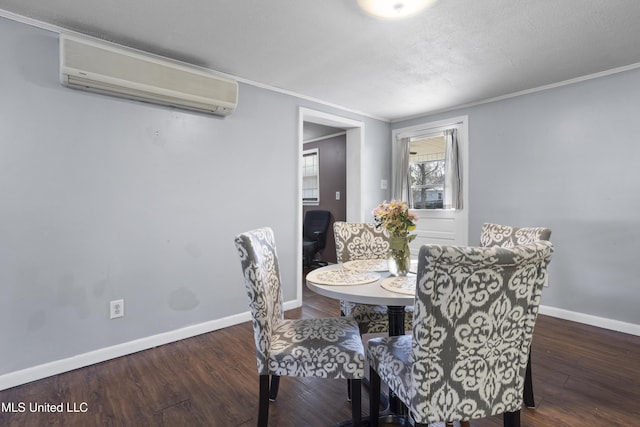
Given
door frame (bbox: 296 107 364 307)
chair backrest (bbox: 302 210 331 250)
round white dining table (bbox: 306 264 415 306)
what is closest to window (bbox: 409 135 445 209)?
door frame (bbox: 296 107 364 307)

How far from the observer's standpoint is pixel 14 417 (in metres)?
1.67

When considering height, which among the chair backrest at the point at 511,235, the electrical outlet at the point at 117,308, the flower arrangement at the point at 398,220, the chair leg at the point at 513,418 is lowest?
the chair leg at the point at 513,418

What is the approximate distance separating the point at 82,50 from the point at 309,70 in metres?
1.59

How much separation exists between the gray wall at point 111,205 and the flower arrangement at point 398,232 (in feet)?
5.32

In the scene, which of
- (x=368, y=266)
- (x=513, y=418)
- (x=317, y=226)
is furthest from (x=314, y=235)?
(x=513, y=418)

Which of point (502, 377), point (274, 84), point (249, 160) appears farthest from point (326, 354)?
point (274, 84)

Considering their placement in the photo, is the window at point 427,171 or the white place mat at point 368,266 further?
the window at point 427,171

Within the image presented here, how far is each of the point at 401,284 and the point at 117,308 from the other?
2.04 m

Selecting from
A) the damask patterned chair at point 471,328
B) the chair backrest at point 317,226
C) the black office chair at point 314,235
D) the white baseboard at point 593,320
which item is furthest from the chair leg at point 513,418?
the chair backrest at point 317,226

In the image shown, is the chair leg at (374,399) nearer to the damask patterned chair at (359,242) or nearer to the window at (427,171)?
the damask patterned chair at (359,242)

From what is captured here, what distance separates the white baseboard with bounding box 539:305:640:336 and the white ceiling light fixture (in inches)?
117

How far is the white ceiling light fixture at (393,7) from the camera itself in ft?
5.67

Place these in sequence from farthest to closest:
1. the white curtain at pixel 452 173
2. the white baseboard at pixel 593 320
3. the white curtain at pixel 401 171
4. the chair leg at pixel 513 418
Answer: the white curtain at pixel 401 171 → the white curtain at pixel 452 173 → the white baseboard at pixel 593 320 → the chair leg at pixel 513 418

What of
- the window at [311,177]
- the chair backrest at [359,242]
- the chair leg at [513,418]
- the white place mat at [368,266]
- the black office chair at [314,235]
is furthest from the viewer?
the window at [311,177]
